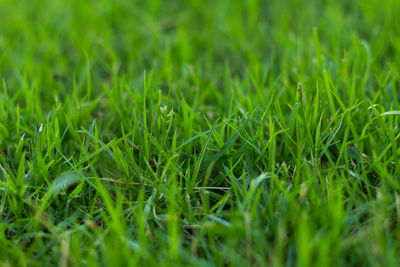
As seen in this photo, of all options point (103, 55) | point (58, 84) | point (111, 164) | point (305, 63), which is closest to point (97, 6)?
point (103, 55)

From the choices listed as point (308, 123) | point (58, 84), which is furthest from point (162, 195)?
point (58, 84)

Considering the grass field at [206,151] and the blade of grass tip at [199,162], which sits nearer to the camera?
the grass field at [206,151]

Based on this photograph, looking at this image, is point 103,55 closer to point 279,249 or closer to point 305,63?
point 305,63

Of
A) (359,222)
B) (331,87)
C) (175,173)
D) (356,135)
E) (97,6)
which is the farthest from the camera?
(97,6)

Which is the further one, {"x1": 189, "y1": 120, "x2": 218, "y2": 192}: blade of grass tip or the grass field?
{"x1": 189, "y1": 120, "x2": 218, "y2": 192}: blade of grass tip

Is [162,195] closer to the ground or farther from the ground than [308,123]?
closer to the ground

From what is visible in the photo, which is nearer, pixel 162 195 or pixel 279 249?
pixel 279 249

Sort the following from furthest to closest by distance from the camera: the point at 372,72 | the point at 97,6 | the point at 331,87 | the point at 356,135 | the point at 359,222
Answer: the point at 97,6, the point at 372,72, the point at 331,87, the point at 356,135, the point at 359,222
